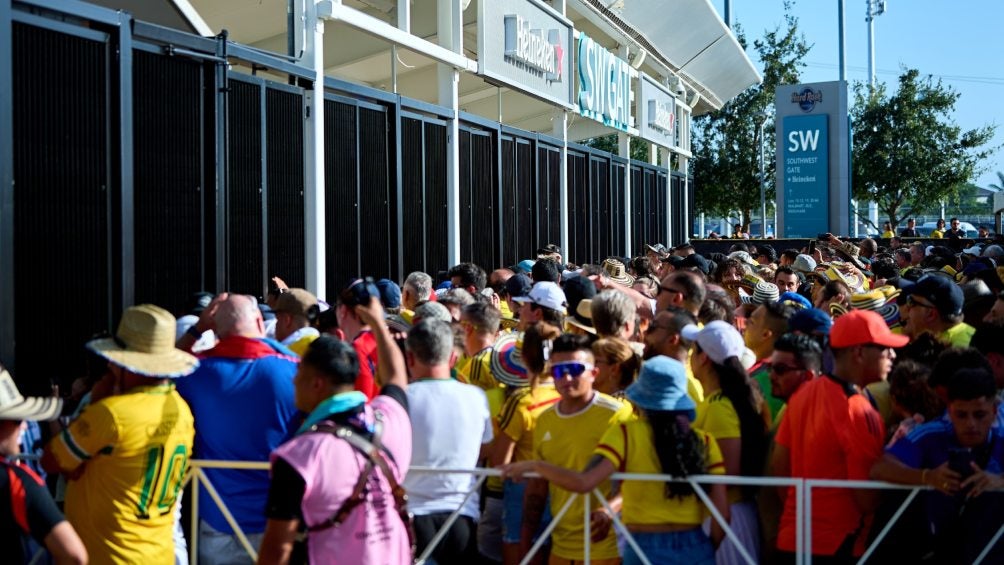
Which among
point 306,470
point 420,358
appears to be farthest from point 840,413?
point 306,470

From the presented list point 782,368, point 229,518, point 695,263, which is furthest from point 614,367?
point 695,263

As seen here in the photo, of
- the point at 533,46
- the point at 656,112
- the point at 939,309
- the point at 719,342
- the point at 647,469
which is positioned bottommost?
the point at 647,469

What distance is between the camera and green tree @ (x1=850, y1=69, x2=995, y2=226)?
1891 inches

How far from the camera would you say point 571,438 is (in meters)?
5.65

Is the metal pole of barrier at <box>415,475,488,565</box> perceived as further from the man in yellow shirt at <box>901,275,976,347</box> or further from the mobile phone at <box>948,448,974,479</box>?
the man in yellow shirt at <box>901,275,976,347</box>

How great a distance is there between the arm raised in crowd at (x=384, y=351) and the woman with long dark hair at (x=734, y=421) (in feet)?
5.37

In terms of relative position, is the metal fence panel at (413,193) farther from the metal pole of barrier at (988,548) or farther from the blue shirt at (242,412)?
the metal pole of barrier at (988,548)

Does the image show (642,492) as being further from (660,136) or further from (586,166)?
(660,136)

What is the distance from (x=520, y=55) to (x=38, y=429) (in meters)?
12.2

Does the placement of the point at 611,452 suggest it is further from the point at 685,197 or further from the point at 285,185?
the point at 685,197

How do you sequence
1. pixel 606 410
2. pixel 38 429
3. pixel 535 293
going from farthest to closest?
pixel 535 293
pixel 38 429
pixel 606 410

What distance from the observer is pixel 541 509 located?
5.86 m

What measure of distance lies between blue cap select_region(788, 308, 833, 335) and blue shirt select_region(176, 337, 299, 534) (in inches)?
124

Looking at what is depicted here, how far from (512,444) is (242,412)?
1.41 meters
